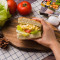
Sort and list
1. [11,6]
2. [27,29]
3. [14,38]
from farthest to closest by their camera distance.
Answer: [11,6], [14,38], [27,29]

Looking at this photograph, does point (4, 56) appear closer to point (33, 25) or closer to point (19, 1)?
point (33, 25)

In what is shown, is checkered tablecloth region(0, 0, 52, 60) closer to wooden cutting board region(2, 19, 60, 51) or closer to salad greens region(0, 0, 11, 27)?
wooden cutting board region(2, 19, 60, 51)

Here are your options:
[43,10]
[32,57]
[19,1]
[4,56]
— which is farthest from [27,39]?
[19,1]

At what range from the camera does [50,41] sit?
3.72ft

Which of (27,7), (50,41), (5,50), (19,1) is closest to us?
(50,41)

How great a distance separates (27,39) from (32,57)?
19cm

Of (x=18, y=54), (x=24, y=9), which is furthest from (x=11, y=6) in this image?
(x=18, y=54)

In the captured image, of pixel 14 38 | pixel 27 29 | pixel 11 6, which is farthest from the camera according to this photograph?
pixel 11 6

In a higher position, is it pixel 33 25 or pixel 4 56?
pixel 33 25

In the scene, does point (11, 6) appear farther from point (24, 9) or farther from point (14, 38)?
point (14, 38)

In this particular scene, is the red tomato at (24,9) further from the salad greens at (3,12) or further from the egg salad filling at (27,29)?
the egg salad filling at (27,29)

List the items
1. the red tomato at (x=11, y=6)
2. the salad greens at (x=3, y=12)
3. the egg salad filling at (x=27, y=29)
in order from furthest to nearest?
the red tomato at (x=11, y=6) → the salad greens at (x=3, y=12) → the egg salad filling at (x=27, y=29)

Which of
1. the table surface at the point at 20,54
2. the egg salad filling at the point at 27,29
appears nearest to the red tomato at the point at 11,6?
the egg salad filling at the point at 27,29

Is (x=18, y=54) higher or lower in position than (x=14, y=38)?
lower
